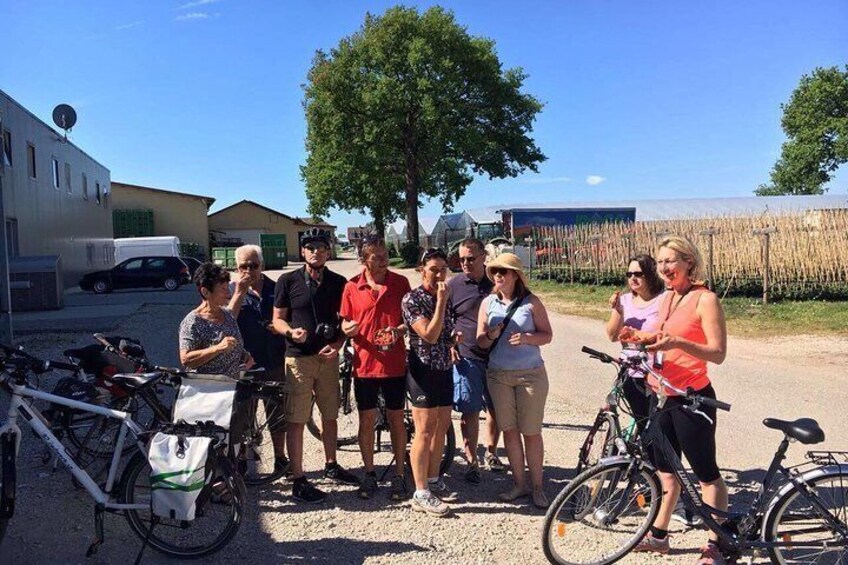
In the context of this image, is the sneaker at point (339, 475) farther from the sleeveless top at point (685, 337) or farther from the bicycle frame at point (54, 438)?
the sleeveless top at point (685, 337)

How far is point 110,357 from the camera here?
489cm

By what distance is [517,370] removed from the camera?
441 cm

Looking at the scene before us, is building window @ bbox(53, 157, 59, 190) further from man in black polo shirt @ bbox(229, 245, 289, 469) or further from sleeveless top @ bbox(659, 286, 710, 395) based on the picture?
sleeveless top @ bbox(659, 286, 710, 395)

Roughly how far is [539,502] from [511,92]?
124 feet

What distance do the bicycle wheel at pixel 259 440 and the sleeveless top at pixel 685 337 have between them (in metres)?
2.62

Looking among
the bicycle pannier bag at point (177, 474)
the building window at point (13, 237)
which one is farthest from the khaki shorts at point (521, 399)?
the building window at point (13, 237)

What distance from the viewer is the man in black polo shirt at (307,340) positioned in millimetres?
4531

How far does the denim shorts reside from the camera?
4.88 metres

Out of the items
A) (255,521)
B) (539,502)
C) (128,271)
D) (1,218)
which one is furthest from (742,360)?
(128,271)

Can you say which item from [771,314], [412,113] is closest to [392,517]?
[771,314]

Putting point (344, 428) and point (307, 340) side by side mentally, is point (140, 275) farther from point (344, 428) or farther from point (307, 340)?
point (307, 340)

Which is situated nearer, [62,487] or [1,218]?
[62,487]

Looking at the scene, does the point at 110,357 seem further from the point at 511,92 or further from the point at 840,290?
the point at 511,92

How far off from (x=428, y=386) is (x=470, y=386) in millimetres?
699
